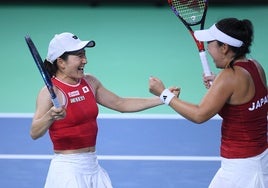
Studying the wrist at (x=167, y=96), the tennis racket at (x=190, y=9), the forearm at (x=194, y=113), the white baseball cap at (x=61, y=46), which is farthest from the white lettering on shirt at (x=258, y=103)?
the white baseball cap at (x=61, y=46)

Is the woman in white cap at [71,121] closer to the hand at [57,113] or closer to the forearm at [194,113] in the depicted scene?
the hand at [57,113]

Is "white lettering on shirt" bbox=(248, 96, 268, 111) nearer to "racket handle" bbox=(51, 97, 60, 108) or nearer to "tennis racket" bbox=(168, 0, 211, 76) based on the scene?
"tennis racket" bbox=(168, 0, 211, 76)

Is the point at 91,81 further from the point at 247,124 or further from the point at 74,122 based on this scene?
the point at 247,124

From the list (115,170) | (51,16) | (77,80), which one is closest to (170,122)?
(115,170)

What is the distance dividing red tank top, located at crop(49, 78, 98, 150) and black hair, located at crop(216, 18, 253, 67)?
3.99ft

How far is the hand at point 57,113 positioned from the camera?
17.6 ft

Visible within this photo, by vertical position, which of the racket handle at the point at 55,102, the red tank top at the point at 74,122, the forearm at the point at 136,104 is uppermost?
the racket handle at the point at 55,102

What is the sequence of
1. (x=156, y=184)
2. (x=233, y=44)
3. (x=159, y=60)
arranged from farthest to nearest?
(x=159, y=60) → (x=156, y=184) → (x=233, y=44)

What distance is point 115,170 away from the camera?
8555 mm

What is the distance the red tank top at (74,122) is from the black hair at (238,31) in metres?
1.22

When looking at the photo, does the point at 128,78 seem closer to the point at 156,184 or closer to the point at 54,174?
the point at 156,184

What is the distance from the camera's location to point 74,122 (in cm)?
593

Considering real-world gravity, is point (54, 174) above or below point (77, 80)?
below

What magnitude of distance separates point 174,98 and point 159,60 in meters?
7.50
